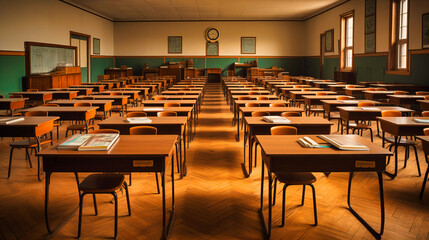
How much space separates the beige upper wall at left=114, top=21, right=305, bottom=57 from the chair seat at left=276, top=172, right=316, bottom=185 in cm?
1924

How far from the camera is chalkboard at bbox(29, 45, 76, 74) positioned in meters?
12.4

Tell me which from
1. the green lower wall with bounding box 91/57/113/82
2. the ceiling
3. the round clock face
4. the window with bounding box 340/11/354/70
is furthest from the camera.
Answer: the round clock face

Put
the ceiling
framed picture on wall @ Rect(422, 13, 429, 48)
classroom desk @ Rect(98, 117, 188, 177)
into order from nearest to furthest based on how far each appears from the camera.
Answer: classroom desk @ Rect(98, 117, 188, 177) < framed picture on wall @ Rect(422, 13, 429, 48) < the ceiling

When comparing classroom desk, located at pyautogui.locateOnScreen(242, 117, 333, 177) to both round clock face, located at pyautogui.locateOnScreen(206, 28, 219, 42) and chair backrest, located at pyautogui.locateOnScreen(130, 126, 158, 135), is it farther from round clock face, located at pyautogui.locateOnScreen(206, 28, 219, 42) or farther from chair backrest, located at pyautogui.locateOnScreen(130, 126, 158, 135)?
round clock face, located at pyautogui.locateOnScreen(206, 28, 219, 42)

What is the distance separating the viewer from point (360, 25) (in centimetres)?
1371

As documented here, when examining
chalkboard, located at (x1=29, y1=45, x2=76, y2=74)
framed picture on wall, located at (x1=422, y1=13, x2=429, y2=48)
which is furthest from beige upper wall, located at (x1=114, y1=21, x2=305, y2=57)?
framed picture on wall, located at (x1=422, y1=13, x2=429, y2=48)

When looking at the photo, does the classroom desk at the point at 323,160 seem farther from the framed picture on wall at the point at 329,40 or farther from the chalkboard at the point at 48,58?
the framed picture on wall at the point at 329,40

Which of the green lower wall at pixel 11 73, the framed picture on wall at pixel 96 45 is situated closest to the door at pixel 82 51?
the framed picture on wall at pixel 96 45

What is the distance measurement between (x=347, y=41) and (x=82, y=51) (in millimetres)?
12395

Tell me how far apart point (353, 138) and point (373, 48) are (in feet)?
35.3

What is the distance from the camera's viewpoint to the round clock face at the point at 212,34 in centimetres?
2156

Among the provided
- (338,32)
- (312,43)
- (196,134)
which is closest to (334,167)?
(196,134)

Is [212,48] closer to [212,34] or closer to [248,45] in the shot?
[212,34]

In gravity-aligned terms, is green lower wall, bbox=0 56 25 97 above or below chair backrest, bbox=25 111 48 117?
above
